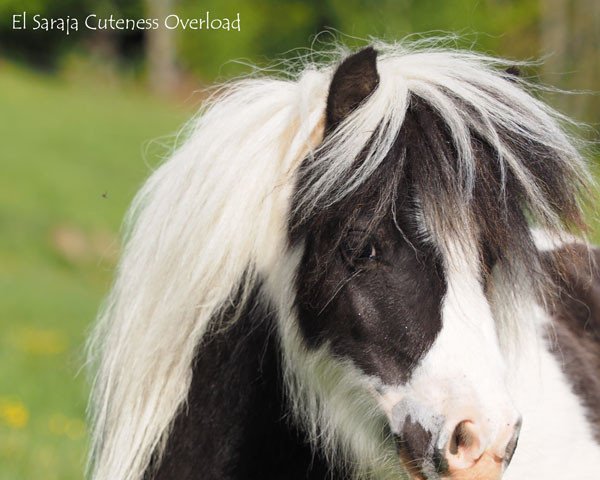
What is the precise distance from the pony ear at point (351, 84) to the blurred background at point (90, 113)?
814mm

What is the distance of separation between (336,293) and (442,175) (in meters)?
0.44

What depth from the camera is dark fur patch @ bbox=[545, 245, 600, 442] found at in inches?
135

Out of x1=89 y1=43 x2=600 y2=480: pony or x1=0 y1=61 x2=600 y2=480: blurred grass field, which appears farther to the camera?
x1=0 y1=61 x2=600 y2=480: blurred grass field

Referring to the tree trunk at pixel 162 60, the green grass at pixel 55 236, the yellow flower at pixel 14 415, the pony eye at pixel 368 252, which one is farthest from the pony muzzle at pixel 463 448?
the tree trunk at pixel 162 60

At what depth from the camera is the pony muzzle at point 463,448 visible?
252 centimetres

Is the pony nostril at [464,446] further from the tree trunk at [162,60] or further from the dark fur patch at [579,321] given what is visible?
the tree trunk at [162,60]

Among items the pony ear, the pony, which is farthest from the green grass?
the pony ear

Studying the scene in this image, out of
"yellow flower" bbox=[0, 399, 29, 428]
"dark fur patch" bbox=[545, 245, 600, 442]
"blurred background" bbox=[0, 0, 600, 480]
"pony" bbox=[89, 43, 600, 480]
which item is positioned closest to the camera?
"pony" bbox=[89, 43, 600, 480]

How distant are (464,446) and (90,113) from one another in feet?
98.0

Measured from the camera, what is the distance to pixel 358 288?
9.50 feet

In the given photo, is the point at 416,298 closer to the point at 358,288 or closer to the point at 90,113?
the point at 358,288

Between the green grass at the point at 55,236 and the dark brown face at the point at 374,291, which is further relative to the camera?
the green grass at the point at 55,236

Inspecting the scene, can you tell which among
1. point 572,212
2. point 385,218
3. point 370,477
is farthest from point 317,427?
point 572,212

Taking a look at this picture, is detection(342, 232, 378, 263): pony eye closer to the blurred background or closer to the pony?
the pony
